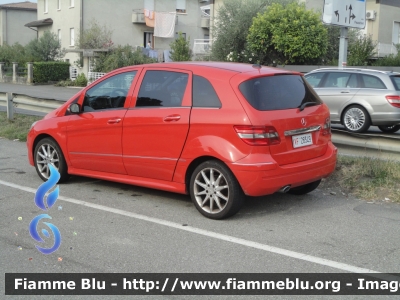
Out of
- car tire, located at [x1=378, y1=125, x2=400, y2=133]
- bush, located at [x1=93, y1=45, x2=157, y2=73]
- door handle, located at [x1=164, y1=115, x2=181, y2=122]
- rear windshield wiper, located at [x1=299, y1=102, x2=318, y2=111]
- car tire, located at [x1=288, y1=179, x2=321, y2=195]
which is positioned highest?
bush, located at [x1=93, y1=45, x2=157, y2=73]

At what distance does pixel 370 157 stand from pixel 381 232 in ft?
8.11

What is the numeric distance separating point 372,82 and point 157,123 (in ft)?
27.7

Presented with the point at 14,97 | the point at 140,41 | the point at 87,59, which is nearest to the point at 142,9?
the point at 140,41

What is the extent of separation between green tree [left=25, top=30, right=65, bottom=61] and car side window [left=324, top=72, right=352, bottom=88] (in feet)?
→ 117

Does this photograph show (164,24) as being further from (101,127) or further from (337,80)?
(101,127)

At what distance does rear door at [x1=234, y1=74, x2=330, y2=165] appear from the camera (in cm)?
630

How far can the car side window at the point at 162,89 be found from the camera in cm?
691

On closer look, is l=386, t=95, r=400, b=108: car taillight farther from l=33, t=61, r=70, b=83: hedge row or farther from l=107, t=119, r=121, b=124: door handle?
l=33, t=61, r=70, b=83: hedge row

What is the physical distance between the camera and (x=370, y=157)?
8406mm

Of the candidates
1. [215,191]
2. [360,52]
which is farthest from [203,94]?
[360,52]

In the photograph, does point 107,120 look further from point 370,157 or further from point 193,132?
point 370,157

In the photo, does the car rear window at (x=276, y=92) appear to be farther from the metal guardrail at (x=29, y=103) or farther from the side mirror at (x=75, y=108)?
the metal guardrail at (x=29, y=103)

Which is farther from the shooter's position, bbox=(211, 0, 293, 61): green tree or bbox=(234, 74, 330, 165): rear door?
bbox=(211, 0, 293, 61): green tree

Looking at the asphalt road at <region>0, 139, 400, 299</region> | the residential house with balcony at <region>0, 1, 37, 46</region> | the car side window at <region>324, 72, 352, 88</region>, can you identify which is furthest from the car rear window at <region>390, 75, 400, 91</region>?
the residential house with balcony at <region>0, 1, 37, 46</region>
